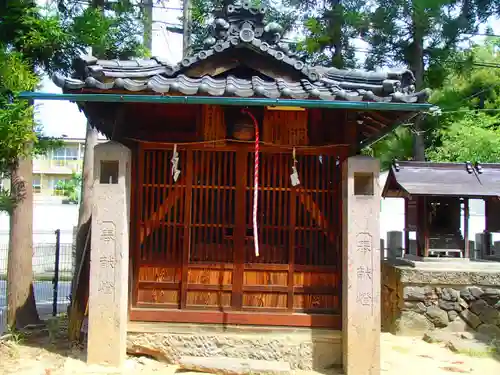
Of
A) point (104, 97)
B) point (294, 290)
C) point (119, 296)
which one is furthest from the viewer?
point (294, 290)

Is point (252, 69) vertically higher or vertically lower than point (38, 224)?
higher

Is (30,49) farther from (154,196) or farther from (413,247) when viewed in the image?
(413,247)

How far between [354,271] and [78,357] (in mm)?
4271

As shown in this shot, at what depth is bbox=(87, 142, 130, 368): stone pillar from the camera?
6.65 metres

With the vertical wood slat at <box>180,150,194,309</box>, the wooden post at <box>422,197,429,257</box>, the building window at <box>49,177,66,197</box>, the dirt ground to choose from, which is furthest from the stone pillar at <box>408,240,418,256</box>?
the building window at <box>49,177,66,197</box>

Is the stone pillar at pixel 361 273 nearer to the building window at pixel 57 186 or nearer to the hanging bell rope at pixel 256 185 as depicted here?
the hanging bell rope at pixel 256 185

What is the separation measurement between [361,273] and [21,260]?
7.04 metres

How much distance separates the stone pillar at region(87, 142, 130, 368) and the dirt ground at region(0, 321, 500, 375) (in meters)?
0.33

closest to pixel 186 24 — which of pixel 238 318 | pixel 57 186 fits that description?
pixel 238 318

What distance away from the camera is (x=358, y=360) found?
264 inches

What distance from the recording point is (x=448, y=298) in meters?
11.0

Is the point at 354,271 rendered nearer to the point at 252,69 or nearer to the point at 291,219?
the point at 291,219

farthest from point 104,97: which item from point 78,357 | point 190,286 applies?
point 78,357

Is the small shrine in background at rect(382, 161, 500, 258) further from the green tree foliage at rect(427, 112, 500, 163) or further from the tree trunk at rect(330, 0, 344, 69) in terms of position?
the green tree foliage at rect(427, 112, 500, 163)
